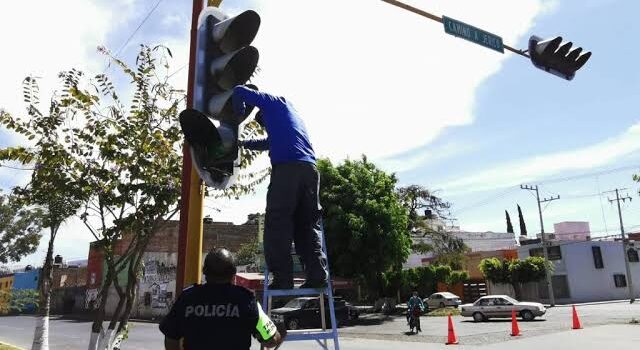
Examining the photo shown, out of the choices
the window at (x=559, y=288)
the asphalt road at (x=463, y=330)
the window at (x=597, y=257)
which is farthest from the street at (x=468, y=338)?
the window at (x=597, y=257)

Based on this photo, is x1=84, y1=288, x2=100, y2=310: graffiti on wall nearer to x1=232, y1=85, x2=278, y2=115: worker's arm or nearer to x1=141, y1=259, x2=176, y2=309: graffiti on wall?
x1=141, y1=259, x2=176, y2=309: graffiti on wall

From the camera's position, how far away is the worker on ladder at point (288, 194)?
3.73 meters

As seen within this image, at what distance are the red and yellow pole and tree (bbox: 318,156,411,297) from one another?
25144 mm

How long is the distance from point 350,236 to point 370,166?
5.80 m

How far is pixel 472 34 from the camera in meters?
7.21

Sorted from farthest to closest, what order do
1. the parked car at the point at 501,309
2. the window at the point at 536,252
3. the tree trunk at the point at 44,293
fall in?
the window at the point at 536,252 → the parked car at the point at 501,309 → the tree trunk at the point at 44,293

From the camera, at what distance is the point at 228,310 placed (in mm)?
2615

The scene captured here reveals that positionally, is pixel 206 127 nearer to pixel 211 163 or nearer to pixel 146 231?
pixel 211 163

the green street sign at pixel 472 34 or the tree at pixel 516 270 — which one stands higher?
the green street sign at pixel 472 34

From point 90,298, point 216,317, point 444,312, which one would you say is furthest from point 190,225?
point 90,298

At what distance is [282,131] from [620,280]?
53046 millimetres

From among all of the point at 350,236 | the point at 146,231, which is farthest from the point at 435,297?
the point at 146,231

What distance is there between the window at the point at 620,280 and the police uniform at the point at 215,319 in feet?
174

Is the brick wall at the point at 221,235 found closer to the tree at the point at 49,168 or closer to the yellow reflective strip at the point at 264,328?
the tree at the point at 49,168
